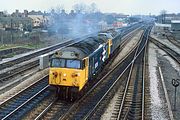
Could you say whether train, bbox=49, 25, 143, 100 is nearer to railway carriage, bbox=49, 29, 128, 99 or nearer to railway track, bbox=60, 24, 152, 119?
railway carriage, bbox=49, 29, 128, 99

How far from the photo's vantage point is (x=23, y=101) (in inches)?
694

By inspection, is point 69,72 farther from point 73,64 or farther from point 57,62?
point 57,62

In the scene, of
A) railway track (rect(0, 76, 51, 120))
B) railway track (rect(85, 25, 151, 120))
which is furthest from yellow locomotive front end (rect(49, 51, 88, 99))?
railway track (rect(85, 25, 151, 120))

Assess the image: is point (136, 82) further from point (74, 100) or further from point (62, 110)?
point (62, 110)

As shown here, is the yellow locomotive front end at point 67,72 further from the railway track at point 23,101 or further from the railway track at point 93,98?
the railway track at point 23,101

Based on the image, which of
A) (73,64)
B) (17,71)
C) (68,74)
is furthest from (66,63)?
(17,71)

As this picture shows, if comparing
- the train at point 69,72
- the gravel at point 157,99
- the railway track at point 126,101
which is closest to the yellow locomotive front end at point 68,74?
the train at point 69,72

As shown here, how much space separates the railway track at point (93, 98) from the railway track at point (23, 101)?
88.7 inches

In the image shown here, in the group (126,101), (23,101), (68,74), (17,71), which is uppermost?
(68,74)

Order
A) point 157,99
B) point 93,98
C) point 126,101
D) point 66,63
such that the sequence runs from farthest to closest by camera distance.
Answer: point 157,99 < point 93,98 < point 126,101 < point 66,63

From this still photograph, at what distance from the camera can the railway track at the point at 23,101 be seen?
15.5 metres

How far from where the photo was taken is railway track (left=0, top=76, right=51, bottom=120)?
50.8 feet

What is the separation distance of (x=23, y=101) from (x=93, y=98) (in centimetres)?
405

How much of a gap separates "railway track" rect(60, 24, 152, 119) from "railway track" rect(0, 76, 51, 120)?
7.39 ft
